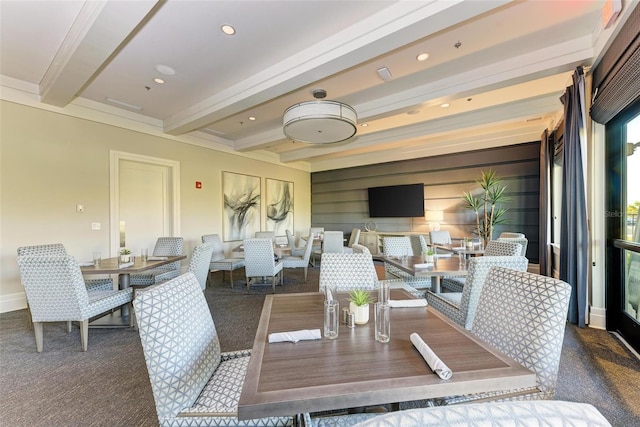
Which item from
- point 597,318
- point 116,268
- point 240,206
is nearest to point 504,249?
point 597,318

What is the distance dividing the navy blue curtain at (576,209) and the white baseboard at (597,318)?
0.10m

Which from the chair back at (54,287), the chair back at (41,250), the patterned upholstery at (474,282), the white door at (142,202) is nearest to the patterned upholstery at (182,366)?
the patterned upholstery at (474,282)

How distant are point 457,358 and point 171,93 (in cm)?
459

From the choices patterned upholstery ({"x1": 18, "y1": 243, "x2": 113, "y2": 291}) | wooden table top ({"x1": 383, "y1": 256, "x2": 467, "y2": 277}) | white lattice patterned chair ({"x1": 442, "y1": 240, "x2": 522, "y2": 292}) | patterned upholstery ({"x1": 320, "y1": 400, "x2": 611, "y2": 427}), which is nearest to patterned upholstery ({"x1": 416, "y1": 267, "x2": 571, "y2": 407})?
patterned upholstery ({"x1": 320, "y1": 400, "x2": 611, "y2": 427})

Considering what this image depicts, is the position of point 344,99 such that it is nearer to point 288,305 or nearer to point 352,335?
point 288,305

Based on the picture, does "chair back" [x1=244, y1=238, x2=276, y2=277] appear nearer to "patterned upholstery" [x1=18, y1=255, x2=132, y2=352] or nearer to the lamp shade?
the lamp shade

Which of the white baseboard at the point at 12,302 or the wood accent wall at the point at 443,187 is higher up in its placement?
the wood accent wall at the point at 443,187

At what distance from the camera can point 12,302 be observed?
3621 millimetres

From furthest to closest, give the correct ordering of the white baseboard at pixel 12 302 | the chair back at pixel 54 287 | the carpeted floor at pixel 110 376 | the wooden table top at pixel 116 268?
the white baseboard at pixel 12 302
the wooden table top at pixel 116 268
the chair back at pixel 54 287
the carpeted floor at pixel 110 376

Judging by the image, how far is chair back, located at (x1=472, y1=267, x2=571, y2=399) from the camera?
1.18 m

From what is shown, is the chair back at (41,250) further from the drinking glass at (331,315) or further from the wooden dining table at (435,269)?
the wooden dining table at (435,269)

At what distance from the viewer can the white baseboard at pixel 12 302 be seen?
3.55 m

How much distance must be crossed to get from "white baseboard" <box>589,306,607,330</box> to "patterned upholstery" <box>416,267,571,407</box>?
103 inches

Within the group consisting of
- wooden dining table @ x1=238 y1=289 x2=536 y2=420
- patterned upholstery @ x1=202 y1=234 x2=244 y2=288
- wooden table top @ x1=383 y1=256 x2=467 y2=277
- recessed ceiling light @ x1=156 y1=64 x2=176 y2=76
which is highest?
recessed ceiling light @ x1=156 y1=64 x2=176 y2=76
